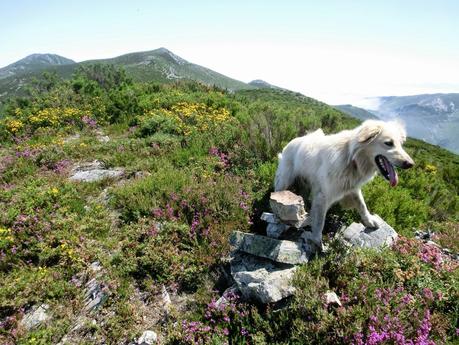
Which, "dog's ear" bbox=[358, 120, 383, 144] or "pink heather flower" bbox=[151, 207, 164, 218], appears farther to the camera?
"pink heather flower" bbox=[151, 207, 164, 218]

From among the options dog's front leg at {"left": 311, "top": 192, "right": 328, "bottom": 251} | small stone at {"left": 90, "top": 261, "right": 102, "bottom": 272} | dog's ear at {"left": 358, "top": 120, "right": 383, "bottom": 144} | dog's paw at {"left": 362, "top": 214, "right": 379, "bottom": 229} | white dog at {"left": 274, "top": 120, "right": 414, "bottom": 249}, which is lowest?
small stone at {"left": 90, "top": 261, "right": 102, "bottom": 272}

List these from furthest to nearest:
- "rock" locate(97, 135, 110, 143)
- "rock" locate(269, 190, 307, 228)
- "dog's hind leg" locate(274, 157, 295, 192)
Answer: "rock" locate(97, 135, 110, 143) → "dog's hind leg" locate(274, 157, 295, 192) → "rock" locate(269, 190, 307, 228)

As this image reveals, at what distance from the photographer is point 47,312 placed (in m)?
4.98

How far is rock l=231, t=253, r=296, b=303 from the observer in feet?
14.1

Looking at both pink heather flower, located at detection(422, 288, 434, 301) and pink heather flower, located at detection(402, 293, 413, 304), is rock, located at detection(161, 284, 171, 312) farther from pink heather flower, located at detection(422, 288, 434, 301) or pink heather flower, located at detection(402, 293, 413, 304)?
pink heather flower, located at detection(422, 288, 434, 301)

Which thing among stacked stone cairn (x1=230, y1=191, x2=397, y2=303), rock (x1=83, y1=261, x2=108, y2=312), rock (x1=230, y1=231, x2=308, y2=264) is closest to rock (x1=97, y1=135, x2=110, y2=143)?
rock (x1=83, y1=261, x2=108, y2=312)

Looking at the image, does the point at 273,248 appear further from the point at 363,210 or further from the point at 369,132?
the point at 369,132

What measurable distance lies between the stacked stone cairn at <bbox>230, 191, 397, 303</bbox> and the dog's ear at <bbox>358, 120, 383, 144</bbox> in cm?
128

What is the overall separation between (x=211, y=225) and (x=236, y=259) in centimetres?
100

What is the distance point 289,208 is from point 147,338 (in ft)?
8.64

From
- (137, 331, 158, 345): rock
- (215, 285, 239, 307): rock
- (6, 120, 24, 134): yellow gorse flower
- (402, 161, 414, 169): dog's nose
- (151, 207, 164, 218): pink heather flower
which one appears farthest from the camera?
(6, 120, 24, 134): yellow gorse flower

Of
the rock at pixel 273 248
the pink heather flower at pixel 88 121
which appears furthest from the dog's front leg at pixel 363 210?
the pink heather flower at pixel 88 121

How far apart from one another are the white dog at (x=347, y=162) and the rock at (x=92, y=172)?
543 centimetres

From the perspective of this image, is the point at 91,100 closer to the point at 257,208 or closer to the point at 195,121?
the point at 195,121
